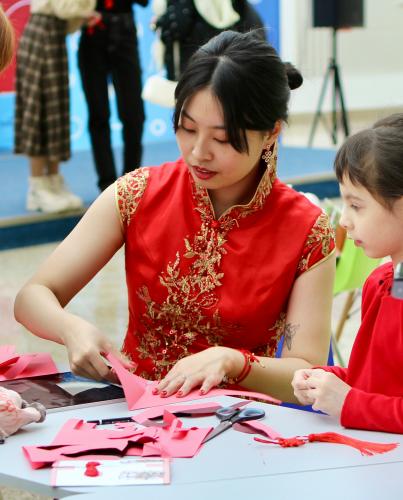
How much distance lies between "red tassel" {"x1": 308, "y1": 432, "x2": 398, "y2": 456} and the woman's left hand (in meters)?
0.07

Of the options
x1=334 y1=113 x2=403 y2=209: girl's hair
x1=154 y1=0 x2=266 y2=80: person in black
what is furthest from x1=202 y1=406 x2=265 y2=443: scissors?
x1=154 y1=0 x2=266 y2=80: person in black

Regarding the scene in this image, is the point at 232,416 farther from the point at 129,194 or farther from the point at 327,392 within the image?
the point at 129,194

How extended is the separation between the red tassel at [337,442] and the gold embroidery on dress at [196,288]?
57cm

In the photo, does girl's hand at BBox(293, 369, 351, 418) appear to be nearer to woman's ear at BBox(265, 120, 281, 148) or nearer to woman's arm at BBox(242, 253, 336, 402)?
woman's arm at BBox(242, 253, 336, 402)

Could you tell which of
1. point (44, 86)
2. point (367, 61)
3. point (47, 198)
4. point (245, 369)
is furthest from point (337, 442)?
point (367, 61)

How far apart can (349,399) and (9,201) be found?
4496 mm

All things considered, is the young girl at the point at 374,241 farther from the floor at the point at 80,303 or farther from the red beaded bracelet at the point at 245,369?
the floor at the point at 80,303

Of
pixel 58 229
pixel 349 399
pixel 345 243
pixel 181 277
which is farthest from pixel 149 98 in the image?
pixel 349 399

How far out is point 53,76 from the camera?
17.2 feet

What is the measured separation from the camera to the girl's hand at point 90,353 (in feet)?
5.69

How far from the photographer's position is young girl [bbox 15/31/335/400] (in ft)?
6.06

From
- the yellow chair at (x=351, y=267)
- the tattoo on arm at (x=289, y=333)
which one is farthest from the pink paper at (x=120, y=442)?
the yellow chair at (x=351, y=267)

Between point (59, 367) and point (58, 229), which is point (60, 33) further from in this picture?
point (59, 367)

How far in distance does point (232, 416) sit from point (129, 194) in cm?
68
